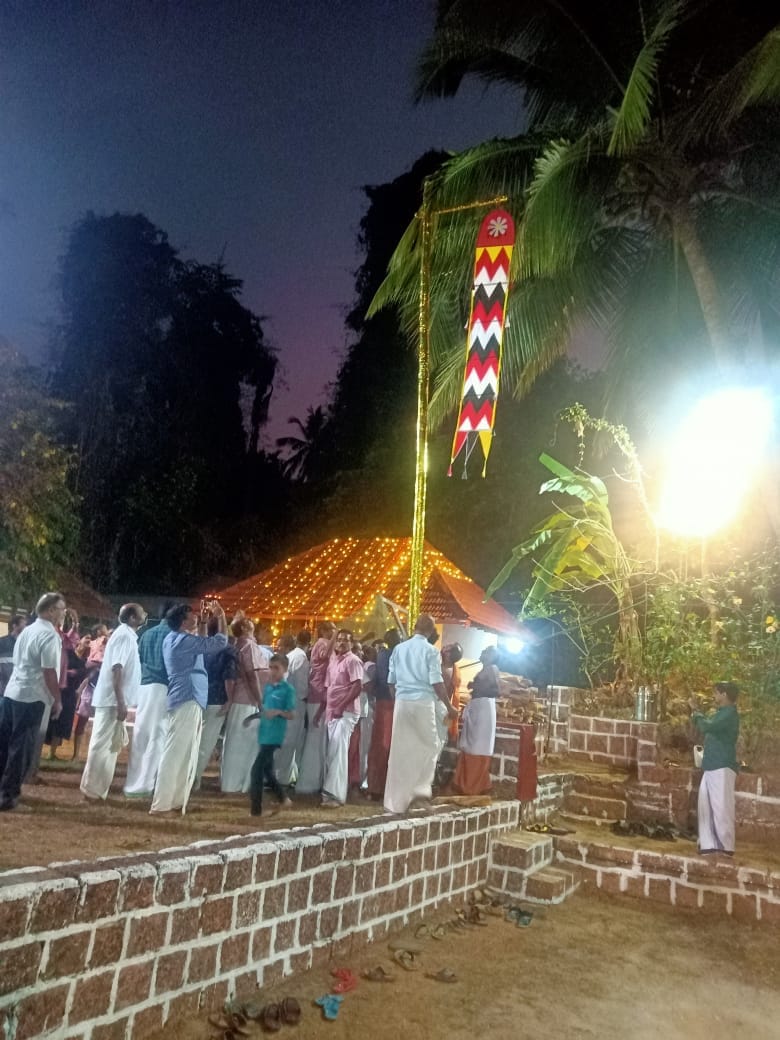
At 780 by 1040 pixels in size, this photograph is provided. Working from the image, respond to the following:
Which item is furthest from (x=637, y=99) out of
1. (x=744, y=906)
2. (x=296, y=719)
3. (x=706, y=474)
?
(x=744, y=906)

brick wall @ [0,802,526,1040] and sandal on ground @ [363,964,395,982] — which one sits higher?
brick wall @ [0,802,526,1040]

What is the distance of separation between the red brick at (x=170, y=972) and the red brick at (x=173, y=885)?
27cm

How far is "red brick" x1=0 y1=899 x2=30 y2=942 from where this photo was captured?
319cm

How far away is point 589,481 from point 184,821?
8304 mm

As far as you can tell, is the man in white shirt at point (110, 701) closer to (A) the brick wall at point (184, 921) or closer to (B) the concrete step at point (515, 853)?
(A) the brick wall at point (184, 921)

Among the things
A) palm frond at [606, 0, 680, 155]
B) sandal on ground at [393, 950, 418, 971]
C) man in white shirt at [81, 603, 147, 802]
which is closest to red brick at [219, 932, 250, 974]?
sandal on ground at [393, 950, 418, 971]

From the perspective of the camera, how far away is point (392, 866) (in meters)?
5.75

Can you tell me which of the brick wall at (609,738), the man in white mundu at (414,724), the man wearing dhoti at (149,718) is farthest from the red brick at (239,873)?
the brick wall at (609,738)

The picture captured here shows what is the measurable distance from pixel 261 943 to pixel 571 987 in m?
2.19

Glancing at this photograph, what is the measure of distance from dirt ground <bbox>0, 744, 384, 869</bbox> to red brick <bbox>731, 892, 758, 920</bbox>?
328 cm

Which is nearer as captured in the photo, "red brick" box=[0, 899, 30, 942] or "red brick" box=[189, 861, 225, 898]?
"red brick" box=[0, 899, 30, 942]

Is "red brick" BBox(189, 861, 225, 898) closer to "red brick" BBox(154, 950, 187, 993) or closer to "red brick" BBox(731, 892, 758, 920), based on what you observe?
"red brick" BBox(154, 950, 187, 993)

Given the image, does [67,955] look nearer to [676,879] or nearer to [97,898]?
[97,898]

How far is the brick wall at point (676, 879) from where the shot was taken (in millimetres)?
7020
